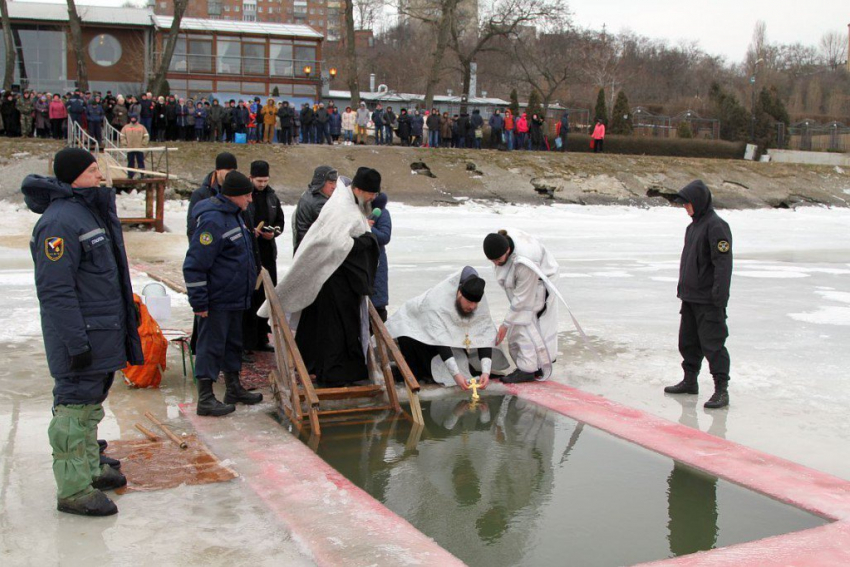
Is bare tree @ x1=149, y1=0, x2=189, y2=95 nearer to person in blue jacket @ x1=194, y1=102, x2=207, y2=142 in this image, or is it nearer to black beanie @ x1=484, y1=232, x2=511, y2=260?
person in blue jacket @ x1=194, y1=102, x2=207, y2=142

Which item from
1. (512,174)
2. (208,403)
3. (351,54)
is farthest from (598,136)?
(208,403)

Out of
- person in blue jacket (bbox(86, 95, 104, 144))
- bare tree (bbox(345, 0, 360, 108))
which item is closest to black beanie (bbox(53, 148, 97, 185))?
person in blue jacket (bbox(86, 95, 104, 144))

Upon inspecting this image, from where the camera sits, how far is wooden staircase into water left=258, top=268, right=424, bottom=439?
5.67 m

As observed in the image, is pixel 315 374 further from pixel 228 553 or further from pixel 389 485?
pixel 228 553

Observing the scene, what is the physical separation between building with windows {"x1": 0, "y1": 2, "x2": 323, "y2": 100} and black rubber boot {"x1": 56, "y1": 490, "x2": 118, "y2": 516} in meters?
36.9

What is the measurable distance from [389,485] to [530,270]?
2487mm

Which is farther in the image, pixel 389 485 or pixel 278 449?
pixel 278 449

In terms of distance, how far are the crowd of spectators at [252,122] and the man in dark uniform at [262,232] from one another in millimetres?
14771

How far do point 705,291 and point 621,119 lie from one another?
31.4 meters

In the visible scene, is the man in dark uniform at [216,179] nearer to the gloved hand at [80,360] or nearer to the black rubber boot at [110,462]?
the black rubber boot at [110,462]

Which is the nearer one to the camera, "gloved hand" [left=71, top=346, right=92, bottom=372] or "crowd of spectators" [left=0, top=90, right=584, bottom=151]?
"gloved hand" [left=71, top=346, right=92, bottom=372]

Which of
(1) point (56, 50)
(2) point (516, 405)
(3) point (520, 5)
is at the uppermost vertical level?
(3) point (520, 5)

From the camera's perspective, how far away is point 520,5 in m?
40.2

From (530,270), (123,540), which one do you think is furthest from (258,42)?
(123,540)
